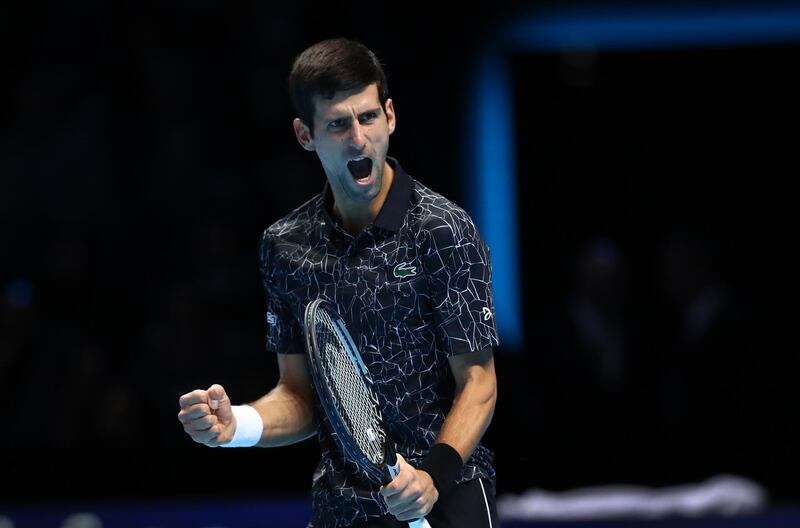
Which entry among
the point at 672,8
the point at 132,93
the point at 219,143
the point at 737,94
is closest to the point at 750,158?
the point at 737,94

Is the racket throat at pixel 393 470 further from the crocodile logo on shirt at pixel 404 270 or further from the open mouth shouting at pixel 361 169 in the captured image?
the open mouth shouting at pixel 361 169

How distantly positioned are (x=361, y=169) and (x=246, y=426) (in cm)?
70

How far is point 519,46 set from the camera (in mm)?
7793

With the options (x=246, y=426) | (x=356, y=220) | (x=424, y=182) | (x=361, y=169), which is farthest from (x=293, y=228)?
(x=424, y=182)

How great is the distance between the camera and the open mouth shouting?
3.37 metres

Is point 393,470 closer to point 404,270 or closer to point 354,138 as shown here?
point 404,270

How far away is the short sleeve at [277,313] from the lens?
358cm

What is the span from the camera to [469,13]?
24.7ft

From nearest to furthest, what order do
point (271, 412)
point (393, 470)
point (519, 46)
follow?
point (393, 470) → point (271, 412) → point (519, 46)

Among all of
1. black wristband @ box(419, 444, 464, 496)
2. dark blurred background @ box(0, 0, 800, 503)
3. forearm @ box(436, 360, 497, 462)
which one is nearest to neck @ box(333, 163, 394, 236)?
forearm @ box(436, 360, 497, 462)

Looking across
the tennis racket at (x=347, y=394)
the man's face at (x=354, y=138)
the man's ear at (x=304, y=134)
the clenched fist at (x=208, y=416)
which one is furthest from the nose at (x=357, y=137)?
the clenched fist at (x=208, y=416)

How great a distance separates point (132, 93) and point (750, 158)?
3.68m

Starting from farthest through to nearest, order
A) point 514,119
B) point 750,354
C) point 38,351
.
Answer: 1. point 514,119
2. point 38,351
3. point 750,354

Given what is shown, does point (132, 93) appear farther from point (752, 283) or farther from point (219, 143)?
point (752, 283)
